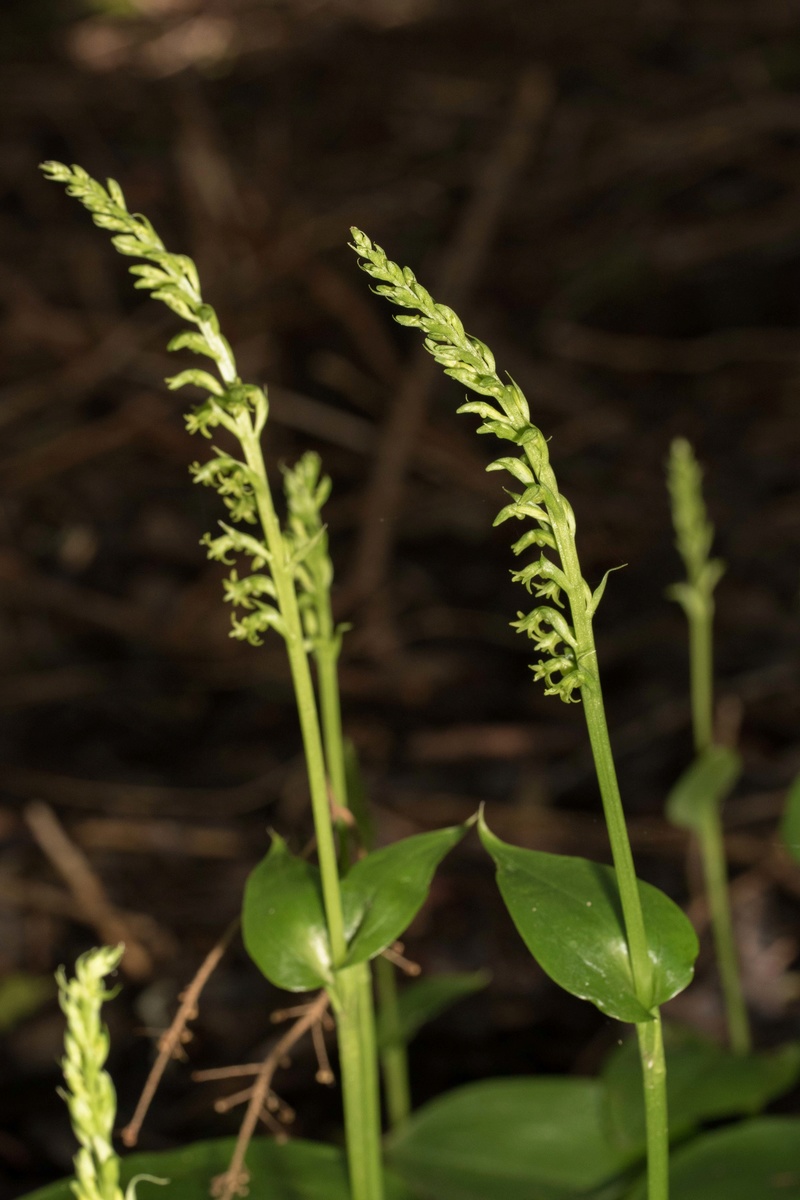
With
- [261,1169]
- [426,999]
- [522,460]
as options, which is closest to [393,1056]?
[426,999]

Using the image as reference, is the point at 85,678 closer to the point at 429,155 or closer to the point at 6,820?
the point at 6,820

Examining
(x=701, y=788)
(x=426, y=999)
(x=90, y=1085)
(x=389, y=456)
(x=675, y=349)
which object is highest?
(x=675, y=349)

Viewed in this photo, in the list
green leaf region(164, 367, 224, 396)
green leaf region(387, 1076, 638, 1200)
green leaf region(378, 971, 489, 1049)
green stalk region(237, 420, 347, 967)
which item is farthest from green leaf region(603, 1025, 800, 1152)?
green leaf region(164, 367, 224, 396)

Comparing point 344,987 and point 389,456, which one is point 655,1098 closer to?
point 344,987

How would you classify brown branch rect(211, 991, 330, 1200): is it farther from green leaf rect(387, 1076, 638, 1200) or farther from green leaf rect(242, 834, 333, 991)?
green leaf rect(387, 1076, 638, 1200)

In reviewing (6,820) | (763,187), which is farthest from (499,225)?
(6,820)

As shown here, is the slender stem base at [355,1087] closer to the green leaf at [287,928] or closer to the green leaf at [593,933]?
the green leaf at [287,928]
